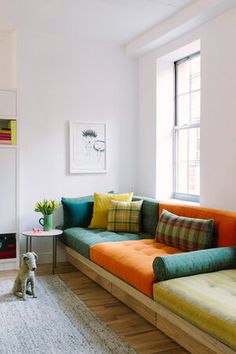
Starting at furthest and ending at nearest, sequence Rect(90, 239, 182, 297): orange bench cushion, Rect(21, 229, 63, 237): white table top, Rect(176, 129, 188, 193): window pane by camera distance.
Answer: Rect(176, 129, 188, 193): window pane < Rect(21, 229, 63, 237): white table top < Rect(90, 239, 182, 297): orange bench cushion

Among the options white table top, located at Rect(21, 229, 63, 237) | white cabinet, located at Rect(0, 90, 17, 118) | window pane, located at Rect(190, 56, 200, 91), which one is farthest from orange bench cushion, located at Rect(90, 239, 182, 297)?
window pane, located at Rect(190, 56, 200, 91)

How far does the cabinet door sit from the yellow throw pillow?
3.03 feet

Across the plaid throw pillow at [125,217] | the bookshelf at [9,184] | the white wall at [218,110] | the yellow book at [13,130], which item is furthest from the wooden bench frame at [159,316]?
the yellow book at [13,130]

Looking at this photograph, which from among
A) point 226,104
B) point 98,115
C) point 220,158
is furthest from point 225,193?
point 98,115

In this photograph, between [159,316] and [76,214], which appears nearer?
[159,316]

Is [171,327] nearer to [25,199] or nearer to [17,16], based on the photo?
[25,199]

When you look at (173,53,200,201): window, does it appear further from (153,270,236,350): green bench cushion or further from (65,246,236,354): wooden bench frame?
(153,270,236,350): green bench cushion

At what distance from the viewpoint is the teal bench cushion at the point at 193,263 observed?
271cm

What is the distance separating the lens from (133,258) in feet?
10.6

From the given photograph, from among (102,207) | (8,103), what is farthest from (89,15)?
(102,207)

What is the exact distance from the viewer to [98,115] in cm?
520

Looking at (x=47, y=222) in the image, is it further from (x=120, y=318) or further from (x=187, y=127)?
(x=187, y=127)

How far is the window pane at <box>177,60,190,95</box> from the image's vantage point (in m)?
4.89

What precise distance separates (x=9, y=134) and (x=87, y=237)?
1.49 m
